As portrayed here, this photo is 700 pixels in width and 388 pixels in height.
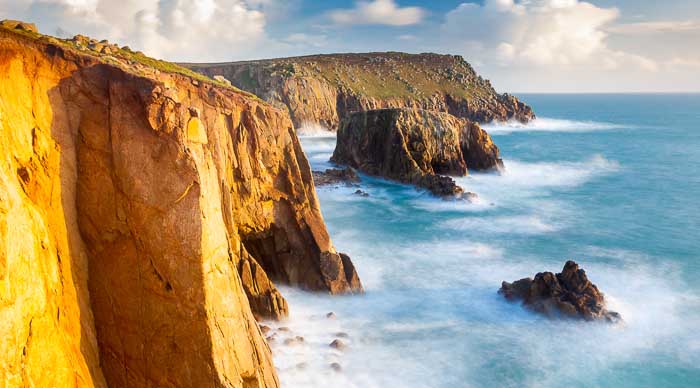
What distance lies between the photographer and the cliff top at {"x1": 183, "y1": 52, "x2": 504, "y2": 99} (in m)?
124

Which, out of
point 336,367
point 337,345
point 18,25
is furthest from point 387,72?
point 18,25

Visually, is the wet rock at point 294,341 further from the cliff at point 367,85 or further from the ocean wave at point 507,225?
the cliff at point 367,85

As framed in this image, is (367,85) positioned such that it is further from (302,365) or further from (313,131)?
(302,365)

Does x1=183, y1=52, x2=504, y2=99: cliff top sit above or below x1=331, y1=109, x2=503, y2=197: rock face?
above

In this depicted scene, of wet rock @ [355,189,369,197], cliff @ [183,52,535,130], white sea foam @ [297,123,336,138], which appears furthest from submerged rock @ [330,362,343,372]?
white sea foam @ [297,123,336,138]

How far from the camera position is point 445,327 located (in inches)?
882

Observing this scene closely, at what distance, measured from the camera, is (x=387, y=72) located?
144 metres

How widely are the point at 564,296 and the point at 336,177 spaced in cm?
3683

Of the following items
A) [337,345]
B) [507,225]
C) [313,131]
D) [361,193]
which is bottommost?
[337,345]

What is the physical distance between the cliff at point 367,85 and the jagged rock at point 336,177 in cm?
4088

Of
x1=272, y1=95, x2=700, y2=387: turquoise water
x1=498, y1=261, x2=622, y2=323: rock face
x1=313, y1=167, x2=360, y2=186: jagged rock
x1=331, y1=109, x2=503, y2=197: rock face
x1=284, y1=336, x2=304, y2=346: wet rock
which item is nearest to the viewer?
x1=284, y1=336, x2=304, y2=346: wet rock

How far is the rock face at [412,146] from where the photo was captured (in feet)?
194

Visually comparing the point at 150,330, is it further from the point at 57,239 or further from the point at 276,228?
the point at 276,228

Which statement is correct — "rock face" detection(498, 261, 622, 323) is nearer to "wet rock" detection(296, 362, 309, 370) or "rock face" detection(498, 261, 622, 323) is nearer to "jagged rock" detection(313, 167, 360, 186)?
"wet rock" detection(296, 362, 309, 370)
